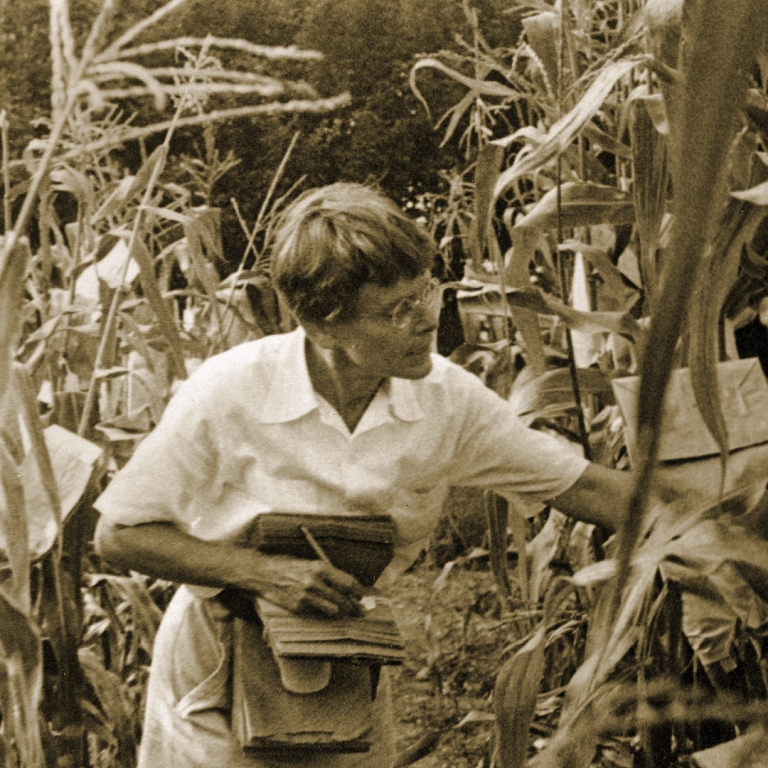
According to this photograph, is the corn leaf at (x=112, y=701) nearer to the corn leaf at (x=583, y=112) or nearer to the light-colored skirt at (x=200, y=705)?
the light-colored skirt at (x=200, y=705)

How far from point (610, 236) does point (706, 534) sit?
0.55 meters

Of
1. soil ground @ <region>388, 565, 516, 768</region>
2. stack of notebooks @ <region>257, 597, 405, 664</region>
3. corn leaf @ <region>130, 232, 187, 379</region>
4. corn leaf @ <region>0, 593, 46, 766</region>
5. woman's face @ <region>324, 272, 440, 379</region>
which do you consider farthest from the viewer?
soil ground @ <region>388, 565, 516, 768</region>

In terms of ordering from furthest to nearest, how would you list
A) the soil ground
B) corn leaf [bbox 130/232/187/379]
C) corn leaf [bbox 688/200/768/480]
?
the soil ground → corn leaf [bbox 130/232/187/379] → corn leaf [bbox 688/200/768/480]

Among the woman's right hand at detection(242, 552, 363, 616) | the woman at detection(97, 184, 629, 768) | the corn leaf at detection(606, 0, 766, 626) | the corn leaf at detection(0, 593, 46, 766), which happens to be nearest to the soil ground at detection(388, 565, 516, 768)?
the woman at detection(97, 184, 629, 768)

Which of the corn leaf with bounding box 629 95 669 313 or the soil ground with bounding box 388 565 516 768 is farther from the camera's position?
the soil ground with bounding box 388 565 516 768

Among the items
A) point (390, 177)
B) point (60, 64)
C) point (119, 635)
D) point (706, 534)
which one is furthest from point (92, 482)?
point (390, 177)

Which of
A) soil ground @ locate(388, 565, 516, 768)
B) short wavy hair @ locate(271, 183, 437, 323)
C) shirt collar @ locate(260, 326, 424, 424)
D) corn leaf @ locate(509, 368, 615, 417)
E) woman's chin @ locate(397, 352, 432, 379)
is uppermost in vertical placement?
short wavy hair @ locate(271, 183, 437, 323)

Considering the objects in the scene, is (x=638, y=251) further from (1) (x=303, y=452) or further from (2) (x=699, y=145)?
(2) (x=699, y=145)

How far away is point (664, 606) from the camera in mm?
905

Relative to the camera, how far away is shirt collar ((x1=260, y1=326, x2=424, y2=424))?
2.97 feet

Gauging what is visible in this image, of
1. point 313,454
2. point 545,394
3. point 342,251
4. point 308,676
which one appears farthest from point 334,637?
point 545,394

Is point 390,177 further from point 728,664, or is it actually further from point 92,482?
point 728,664

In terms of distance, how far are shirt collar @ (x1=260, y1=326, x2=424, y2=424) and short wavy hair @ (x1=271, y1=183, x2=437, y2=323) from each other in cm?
4

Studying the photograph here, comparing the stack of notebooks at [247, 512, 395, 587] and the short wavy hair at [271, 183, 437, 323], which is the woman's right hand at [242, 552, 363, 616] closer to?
the stack of notebooks at [247, 512, 395, 587]
